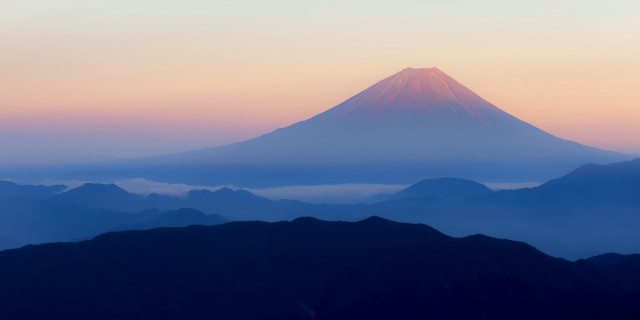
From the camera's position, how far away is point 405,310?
108 meters

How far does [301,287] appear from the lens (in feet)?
388

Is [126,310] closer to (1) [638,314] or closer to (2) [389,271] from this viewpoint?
(2) [389,271]

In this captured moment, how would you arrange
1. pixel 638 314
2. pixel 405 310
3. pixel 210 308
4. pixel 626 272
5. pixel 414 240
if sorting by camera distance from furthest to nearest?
pixel 414 240
pixel 626 272
pixel 210 308
pixel 405 310
pixel 638 314

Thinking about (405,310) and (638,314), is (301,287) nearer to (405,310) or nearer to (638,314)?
(405,310)

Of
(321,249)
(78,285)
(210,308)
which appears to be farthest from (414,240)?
(78,285)

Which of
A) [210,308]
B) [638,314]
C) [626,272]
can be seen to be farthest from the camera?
[626,272]

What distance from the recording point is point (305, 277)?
120375 mm

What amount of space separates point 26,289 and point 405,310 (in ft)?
121

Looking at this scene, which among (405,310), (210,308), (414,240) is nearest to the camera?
(405,310)

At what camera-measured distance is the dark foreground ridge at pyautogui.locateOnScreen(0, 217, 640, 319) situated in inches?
4257

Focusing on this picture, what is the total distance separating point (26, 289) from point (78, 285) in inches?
191

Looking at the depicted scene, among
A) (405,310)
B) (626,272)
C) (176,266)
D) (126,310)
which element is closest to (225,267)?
(176,266)

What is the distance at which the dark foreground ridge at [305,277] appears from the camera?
355ft

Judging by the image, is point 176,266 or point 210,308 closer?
point 210,308
